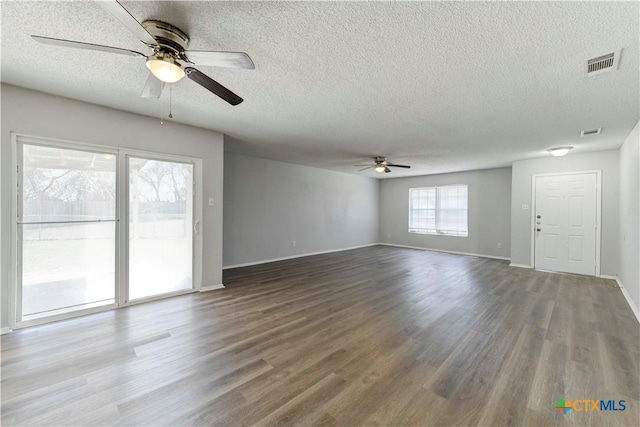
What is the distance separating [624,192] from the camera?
413 cm

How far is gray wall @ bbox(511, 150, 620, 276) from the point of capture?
478 centimetres

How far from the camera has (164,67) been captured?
1807 mm

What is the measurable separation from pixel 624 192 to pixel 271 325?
586cm

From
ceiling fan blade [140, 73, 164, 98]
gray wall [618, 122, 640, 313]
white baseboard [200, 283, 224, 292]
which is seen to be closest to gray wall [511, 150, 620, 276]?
gray wall [618, 122, 640, 313]

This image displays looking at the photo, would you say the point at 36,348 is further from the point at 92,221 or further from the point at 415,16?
the point at 415,16

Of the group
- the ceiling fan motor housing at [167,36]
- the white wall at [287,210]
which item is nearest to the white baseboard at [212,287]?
the white wall at [287,210]

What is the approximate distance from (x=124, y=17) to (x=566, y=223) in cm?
742

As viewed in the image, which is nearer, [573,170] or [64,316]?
[64,316]

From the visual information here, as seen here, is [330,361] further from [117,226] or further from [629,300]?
[629,300]

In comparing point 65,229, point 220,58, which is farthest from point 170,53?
point 65,229

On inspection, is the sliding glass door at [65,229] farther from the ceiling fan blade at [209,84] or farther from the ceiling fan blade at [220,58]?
the ceiling fan blade at [220,58]

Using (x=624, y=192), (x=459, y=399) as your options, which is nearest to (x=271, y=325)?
(x=459, y=399)

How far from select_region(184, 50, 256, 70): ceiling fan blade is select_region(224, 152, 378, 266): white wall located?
4008 mm

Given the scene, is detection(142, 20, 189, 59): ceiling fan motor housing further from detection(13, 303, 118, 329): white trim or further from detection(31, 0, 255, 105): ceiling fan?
detection(13, 303, 118, 329): white trim
